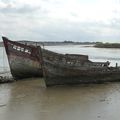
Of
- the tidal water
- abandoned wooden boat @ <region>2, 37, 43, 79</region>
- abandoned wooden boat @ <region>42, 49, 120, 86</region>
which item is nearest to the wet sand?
the tidal water

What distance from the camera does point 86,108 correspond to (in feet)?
40.0

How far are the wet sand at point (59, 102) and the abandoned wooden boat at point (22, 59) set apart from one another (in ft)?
6.90

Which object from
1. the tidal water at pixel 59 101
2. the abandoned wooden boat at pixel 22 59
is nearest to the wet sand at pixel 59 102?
the tidal water at pixel 59 101

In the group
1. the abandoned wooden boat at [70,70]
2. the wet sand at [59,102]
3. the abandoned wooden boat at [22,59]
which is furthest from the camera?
the abandoned wooden boat at [22,59]

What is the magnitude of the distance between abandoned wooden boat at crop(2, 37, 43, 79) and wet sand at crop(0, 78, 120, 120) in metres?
2.10

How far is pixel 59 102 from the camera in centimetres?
1338

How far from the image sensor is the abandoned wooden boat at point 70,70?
56.3 ft

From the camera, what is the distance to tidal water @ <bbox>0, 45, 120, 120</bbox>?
36.3 feet

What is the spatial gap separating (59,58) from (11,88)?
10.0 ft

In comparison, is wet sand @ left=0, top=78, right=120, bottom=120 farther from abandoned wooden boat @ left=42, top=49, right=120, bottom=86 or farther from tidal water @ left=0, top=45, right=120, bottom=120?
abandoned wooden boat @ left=42, top=49, right=120, bottom=86

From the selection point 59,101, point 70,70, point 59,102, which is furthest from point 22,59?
point 59,102

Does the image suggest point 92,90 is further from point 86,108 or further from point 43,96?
point 86,108

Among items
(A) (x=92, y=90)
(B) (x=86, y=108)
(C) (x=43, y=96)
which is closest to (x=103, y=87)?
(A) (x=92, y=90)

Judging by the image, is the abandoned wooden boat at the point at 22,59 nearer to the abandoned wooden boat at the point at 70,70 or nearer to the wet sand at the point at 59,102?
the wet sand at the point at 59,102
